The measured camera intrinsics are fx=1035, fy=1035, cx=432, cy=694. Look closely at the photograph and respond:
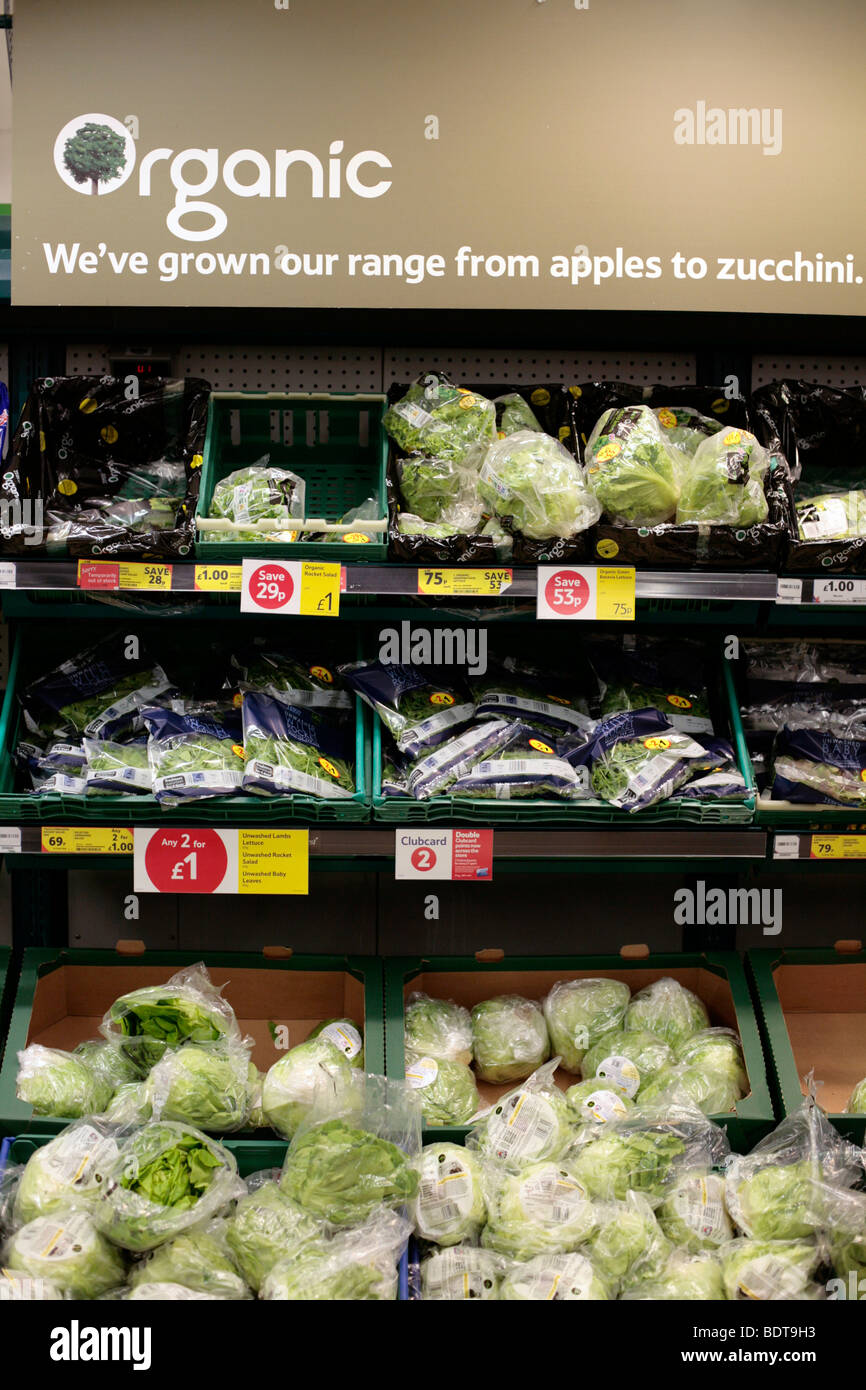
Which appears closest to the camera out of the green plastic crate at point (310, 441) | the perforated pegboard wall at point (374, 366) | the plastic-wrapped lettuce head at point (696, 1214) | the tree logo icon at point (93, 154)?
the plastic-wrapped lettuce head at point (696, 1214)

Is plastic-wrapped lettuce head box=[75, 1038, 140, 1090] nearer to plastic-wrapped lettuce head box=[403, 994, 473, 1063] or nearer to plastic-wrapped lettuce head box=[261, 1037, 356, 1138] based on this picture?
plastic-wrapped lettuce head box=[261, 1037, 356, 1138]

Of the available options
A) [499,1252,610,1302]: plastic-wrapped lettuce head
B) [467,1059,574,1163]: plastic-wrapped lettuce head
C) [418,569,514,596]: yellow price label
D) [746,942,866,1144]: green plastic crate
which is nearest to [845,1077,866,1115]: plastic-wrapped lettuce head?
[746,942,866,1144]: green plastic crate

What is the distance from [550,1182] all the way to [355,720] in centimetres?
105

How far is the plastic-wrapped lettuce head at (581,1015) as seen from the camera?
2428mm

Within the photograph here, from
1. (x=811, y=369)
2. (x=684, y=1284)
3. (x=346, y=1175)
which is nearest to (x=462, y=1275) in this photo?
(x=346, y=1175)

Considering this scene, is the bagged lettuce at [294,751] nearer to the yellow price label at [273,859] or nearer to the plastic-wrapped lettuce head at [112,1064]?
the yellow price label at [273,859]

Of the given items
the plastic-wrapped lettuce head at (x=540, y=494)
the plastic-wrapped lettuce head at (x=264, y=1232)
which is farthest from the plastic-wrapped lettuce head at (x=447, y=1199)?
the plastic-wrapped lettuce head at (x=540, y=494)

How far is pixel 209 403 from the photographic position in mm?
2361

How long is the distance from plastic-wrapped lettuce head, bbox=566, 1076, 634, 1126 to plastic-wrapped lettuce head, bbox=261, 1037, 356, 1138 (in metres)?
0.49

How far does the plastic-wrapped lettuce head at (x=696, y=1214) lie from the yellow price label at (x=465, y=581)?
1.22m

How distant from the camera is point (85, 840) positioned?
2.14m

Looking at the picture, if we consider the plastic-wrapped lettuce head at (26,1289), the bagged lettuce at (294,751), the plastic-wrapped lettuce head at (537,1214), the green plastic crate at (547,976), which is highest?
the bagged lettuce at (294,751)
